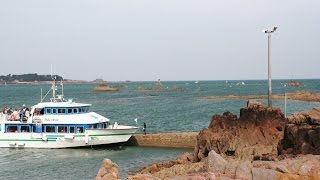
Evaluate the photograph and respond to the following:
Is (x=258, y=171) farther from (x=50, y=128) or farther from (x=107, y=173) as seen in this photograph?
(x=50, y=128)

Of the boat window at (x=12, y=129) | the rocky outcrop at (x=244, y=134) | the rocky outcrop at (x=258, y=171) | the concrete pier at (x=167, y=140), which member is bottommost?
the concrete pier at (x=167, y=140)

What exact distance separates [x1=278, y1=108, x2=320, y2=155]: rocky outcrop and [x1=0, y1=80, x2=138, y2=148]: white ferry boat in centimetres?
2077

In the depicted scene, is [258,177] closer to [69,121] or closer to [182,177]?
[182,177]

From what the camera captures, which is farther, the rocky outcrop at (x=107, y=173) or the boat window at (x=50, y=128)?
the boat window at (x=50, y=128)

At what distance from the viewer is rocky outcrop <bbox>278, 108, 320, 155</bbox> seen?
19500 mm

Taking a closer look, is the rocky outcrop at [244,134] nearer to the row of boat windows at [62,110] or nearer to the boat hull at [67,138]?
the boat hull at [67,138]

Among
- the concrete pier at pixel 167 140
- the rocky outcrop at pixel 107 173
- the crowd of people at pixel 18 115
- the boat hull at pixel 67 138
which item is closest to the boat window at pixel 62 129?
the boat hull at pixel 67 138

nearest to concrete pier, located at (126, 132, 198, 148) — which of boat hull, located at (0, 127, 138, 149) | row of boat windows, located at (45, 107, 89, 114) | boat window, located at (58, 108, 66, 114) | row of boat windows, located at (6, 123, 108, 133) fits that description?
boat hull, located at (0, 127, 138, 149)

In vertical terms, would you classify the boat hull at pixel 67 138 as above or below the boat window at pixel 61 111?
below

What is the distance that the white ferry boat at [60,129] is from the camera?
132ft

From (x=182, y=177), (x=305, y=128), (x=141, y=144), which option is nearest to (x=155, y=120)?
(x=141, y=144)

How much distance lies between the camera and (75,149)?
1596 inches

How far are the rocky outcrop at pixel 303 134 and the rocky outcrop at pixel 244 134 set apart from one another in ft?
12.7

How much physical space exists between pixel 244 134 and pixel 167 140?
12633 mm
